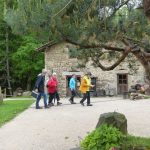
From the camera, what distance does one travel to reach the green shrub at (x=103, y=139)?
8.86 meters

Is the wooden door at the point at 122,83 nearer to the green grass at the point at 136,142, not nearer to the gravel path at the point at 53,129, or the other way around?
the gravel path at the point at 53,129

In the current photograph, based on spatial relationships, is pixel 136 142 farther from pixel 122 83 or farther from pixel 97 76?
pixel 122 83

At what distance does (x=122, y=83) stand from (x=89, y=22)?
30001 mm

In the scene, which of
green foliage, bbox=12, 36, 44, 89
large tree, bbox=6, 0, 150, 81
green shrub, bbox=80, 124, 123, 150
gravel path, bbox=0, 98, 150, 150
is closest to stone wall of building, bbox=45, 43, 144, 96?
green foliage, bbox=12, 36, 44, 89

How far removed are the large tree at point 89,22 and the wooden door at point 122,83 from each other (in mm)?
28121

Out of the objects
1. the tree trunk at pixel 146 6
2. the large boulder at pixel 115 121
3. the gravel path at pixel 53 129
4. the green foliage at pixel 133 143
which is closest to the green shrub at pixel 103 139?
the green foliage at pixel 133 143

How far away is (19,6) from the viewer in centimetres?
836

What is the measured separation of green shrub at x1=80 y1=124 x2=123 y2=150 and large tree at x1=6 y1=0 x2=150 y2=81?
4.56ft

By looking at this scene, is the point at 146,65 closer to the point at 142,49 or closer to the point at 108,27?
the point at 142,49

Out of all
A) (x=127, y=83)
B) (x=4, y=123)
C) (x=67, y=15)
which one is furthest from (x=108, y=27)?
(x=127, y=83)

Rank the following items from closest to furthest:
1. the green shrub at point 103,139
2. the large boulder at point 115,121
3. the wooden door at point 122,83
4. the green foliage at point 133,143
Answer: the green shrub at point 103,139 < the green foliage at point 133,143 < the large boulder at point 115,121 < the wooden door at point 122,83

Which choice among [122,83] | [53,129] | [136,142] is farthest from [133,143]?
[122,83]

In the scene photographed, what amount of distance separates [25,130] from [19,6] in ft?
18.1

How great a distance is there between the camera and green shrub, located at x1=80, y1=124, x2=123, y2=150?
8.86 meters
